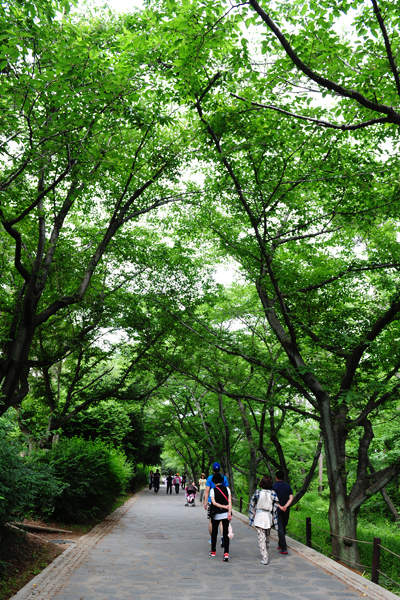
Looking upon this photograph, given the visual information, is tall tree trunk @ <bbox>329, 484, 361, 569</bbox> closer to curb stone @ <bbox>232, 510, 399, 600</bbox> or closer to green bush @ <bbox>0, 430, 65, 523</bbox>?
curb stone @ <bbox>232, 510, 399, 600</bbox>

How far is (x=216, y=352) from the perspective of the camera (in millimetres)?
17719

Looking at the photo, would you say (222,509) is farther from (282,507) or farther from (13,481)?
(13,481)

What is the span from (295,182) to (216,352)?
9.99 m

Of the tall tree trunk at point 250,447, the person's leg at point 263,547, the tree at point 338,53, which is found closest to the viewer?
the tree at point 338,53

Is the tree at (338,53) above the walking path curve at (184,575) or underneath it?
above

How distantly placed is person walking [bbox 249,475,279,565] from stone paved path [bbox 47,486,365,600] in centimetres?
36

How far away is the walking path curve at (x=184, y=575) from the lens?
614cm

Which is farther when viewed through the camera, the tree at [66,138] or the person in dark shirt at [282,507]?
the person in dark shirt at [282,507]

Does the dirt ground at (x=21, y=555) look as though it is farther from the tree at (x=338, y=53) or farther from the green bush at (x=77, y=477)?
the tree at (x=338, y=53)

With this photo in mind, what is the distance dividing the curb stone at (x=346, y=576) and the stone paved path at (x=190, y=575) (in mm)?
149

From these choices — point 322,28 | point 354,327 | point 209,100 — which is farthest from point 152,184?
point 322,28

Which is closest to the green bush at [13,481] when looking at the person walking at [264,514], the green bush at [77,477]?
the person walking at [264,514]

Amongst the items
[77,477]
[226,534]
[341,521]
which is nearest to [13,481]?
[226,534]

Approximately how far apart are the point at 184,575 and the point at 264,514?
77.8 inches
